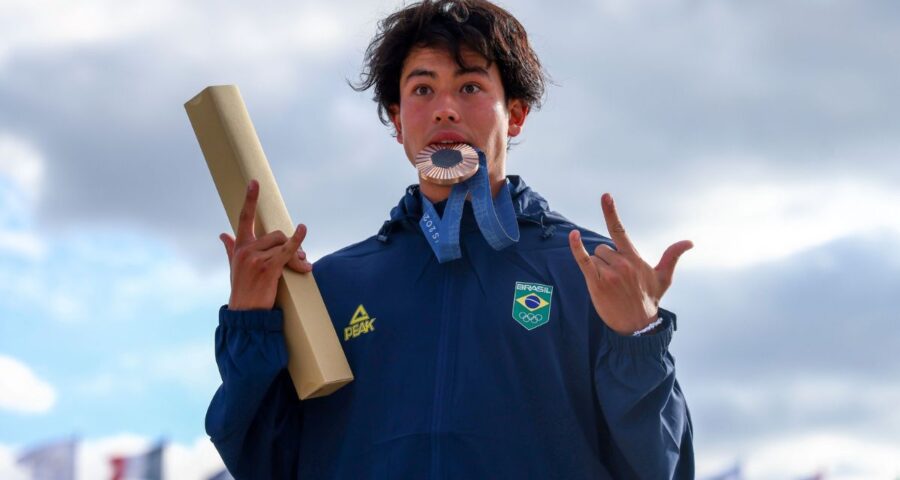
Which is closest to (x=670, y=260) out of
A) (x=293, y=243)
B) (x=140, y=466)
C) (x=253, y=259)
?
(x=293, y=243)

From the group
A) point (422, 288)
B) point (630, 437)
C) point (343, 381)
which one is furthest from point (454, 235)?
point (630, 437)

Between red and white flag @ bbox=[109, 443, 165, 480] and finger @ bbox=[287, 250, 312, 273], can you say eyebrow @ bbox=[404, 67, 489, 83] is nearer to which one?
finger @ bbox=[287, 250, 312, 273]

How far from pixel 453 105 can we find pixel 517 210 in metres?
0.56

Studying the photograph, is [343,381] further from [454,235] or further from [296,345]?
[454,235]

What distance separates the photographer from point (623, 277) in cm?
488

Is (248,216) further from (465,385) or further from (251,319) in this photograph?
(465,385)

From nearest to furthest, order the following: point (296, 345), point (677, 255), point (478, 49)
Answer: point (677, 255) → point (296, 345) → point (478, 49)

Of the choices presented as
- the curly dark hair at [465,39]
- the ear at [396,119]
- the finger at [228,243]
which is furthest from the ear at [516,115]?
the finger at [228,243]

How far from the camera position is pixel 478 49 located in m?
5.88

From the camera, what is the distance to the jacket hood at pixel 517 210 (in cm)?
568

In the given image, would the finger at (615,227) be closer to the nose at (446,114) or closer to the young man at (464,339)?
the young man at (464,339)

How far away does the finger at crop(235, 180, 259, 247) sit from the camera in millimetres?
5207

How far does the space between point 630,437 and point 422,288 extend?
115cm

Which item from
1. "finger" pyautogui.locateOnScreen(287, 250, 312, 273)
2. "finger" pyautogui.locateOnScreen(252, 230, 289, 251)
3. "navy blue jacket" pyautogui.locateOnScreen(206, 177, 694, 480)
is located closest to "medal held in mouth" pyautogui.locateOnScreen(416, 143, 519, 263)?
"navy blue jacket" pyautogui.locateOnScreen(206, 177, 694, 480)
